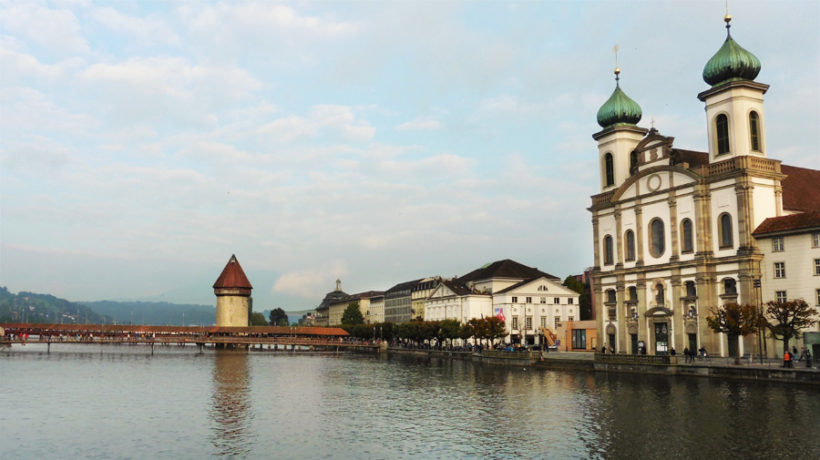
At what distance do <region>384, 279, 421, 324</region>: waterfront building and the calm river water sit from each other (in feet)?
346

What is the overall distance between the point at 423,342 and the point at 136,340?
146 feet

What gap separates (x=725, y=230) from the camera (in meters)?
59.8

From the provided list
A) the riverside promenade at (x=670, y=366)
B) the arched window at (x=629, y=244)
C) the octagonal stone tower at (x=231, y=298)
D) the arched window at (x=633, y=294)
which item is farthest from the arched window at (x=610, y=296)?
Answer: the octagonal stone tower at (x=231, y=298)

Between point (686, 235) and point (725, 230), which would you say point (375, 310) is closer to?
point (686, 235)

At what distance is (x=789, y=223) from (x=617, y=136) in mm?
22593

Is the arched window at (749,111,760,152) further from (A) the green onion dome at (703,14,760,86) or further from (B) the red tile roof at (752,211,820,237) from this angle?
(B) the red tile roof at (752,211,820,237)

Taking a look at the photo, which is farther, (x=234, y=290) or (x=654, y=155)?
(x=234, y=290)

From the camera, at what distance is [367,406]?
3747 centimetres

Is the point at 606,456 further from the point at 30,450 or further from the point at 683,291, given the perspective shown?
the point at 683,291

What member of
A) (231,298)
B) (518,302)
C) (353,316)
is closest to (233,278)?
(231,298)

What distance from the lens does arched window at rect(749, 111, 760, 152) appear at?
60.0 m

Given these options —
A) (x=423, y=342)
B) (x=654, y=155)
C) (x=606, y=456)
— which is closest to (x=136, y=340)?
(x=423, y=342)

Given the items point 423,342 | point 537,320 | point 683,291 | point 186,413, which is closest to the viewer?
point 186,413

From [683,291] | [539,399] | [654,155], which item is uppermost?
[654,155]
